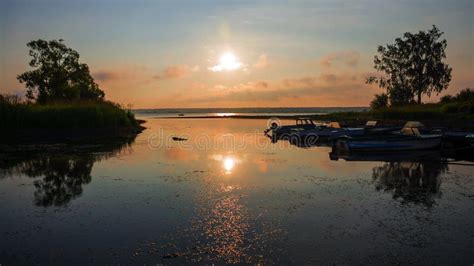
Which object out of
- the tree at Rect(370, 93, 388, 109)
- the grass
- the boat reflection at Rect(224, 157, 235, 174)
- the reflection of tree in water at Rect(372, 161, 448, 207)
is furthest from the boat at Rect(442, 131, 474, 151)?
the tree at Rect(370, 93, 388, 109)

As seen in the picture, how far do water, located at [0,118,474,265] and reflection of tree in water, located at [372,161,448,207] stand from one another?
5 cm

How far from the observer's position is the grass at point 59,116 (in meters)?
33.9

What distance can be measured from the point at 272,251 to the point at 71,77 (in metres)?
53.2

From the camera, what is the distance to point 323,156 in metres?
25.0

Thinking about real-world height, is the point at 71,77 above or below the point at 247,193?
above

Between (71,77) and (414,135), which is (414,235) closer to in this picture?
(414,135)

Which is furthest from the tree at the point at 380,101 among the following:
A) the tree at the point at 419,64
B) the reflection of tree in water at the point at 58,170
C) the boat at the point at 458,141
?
the reflection of tree in water at the point at 58,170

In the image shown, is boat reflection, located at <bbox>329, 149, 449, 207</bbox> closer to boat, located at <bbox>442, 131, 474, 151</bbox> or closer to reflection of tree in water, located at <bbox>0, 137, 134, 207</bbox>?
boat, located at <bbox>442, 131, 474, 151</bbox>

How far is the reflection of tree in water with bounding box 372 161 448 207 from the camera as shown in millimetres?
13445

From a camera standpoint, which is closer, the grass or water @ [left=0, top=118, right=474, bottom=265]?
water @ [left=0, top=118, right=474, bottom=265]

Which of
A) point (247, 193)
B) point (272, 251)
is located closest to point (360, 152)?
point (247, 193)

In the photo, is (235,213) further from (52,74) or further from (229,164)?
(52,74)

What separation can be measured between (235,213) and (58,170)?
1106cm

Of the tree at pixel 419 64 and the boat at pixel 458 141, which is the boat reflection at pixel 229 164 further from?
the tree at pixel 419 64
